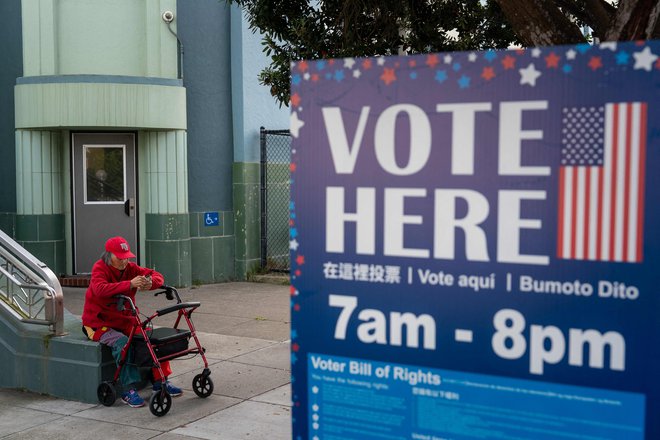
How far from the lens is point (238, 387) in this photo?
743cm

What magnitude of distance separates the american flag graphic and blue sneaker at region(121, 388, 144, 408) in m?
5.16

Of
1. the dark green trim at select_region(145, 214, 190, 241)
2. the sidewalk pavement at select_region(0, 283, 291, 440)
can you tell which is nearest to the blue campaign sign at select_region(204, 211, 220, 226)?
the dark green trim at select_region(145, 214, 190, 241)

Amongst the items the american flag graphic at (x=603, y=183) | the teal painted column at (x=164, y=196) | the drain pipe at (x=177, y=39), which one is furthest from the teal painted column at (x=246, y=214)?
the american flag graphic at (x=603, y=183)

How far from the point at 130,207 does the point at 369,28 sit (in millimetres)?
6054

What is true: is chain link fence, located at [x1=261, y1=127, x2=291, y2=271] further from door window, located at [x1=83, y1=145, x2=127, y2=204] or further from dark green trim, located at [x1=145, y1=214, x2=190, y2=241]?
door window, located at [x1=83, y1=145, x2=127, y2=204]

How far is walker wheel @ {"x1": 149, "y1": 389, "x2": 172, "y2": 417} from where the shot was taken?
6516 mm

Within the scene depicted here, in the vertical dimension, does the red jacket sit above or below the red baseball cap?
below

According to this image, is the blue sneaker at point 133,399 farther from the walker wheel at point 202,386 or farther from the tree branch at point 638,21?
the tree branch at point 638,21

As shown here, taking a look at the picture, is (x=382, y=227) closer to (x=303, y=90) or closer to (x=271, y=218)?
(x=303, y=90)

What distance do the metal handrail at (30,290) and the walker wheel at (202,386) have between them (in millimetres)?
1361

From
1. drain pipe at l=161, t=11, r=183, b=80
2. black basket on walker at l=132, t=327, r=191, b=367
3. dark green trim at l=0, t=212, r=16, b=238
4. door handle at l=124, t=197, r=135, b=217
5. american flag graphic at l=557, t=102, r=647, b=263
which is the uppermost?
drain pipe at l=161, t=11, r=183, b=80

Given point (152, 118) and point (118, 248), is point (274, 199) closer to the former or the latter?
point (152, 118)

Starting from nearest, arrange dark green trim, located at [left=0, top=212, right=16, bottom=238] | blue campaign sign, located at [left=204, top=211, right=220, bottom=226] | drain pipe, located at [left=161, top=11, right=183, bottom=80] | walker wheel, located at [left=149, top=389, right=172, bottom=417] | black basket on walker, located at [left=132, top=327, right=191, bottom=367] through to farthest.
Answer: walker wheel, located at [left=149, top=389, right=172, bottom=417], black basket on walker, located at [left=132, top=327, right=191, bottom=367], drain pipe, located at [left=161, top=11, right=183, bottom=80], dark green trim, located at [left=0, top=212, right=16, bottom=238], blue campaign sign, located at [left=204, top=211, right=220, bottom=226]

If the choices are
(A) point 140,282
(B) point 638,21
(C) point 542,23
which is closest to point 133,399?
(A) point 140,282
